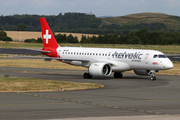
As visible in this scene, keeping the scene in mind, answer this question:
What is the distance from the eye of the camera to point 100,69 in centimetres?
3981

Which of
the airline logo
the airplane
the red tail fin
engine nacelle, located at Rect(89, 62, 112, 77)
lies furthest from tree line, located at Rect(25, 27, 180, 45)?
engine nacelle, located at Rect(89, 62, 112, 77)

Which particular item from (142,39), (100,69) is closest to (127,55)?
(100,69)

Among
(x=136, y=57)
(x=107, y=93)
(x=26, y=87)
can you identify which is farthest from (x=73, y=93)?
(x=136, y=57)

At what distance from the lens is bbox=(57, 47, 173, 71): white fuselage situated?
3919 centimetres

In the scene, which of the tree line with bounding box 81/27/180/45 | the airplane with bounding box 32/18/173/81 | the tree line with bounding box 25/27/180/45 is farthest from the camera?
the tree line with bounding box 25/27/180/45

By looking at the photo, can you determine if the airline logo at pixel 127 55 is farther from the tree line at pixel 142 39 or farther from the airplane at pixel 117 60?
the tree line at pixel 142 39

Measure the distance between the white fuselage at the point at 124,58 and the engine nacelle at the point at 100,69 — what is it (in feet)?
2.64

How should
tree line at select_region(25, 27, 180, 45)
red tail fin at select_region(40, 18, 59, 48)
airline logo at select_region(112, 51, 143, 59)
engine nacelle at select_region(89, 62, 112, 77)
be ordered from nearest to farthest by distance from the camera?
engine nacelle at select_region(89, 62, 112, 77)
airline logo at select_region(112, 51, 143, 59)
red tail fin at select_region(40, 18, 59, 48)
tree line at select_region(25, 27, 180, 45)

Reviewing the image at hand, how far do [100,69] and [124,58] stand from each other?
11.5 feet

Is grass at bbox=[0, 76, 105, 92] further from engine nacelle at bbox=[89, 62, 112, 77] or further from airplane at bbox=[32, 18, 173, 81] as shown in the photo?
airplane at bbox=[32, 18, 173, 81]

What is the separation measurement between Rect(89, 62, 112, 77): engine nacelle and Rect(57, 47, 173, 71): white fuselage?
80 cm

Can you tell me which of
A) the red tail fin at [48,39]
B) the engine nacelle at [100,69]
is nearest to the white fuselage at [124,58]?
the engine nacelle at [100,69]

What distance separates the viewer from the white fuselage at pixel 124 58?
129 ft

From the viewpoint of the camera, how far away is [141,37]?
179m
